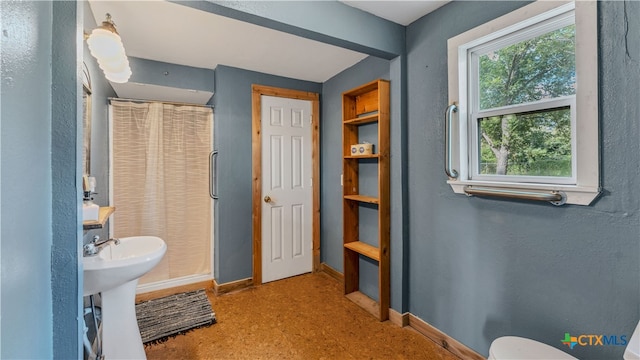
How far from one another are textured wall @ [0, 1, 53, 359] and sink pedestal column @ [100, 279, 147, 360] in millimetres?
752

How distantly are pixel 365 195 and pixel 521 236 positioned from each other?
1388 millimetres

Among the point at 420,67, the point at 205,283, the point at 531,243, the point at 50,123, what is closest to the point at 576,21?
the point at 420,67

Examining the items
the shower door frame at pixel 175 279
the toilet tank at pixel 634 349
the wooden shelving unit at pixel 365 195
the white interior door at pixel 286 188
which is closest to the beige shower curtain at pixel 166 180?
the shower door frame at pixel 175 279

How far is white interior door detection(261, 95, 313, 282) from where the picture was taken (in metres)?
3.11

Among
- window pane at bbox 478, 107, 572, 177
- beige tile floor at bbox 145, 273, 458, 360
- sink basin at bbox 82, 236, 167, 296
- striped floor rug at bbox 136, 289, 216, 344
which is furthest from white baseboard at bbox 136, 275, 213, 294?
window pane at bbox 478, 107, 572, 177

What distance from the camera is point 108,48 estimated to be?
5.01ft

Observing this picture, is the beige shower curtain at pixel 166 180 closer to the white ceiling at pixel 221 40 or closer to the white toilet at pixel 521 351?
the white ceiling at pixel 221 40

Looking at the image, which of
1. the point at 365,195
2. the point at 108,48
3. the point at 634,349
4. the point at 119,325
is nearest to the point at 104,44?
the point at 108,48

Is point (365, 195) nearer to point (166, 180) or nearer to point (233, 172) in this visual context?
point (233, 172)

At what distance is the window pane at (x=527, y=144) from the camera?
1.44 meters

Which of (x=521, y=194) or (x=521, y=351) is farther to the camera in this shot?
(x=521, y=194)

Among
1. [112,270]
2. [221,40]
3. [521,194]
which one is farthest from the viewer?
[221,40]

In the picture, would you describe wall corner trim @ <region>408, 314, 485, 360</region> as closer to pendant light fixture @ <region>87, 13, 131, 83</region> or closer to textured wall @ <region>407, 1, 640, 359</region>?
textured wall @ <region>407, 1, 640, 359</region>

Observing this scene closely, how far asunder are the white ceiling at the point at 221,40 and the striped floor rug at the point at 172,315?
79.8 inches
